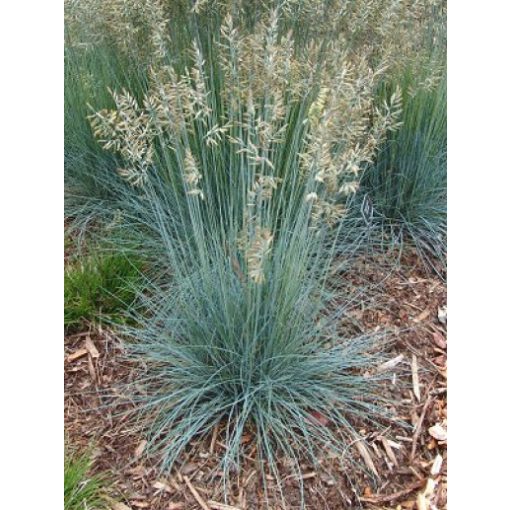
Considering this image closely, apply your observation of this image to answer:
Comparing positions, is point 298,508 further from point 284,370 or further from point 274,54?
point 274,54

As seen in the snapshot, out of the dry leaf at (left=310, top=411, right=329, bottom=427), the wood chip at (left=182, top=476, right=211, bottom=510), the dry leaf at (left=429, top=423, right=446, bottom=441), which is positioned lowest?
the dry leaf at (left=429, top=423, right=446, bottom=441)

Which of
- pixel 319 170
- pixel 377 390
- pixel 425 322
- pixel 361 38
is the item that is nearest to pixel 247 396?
pixel 377 390

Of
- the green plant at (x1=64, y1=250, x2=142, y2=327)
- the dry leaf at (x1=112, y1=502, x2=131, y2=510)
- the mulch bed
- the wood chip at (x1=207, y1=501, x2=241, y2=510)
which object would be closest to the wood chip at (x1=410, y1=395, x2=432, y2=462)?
the mulch bed

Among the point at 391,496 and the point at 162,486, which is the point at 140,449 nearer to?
the point at 162,486

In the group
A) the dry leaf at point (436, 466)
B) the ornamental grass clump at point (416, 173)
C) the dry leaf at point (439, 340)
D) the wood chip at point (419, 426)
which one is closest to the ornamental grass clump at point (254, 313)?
the wood chip at point (419, 426)

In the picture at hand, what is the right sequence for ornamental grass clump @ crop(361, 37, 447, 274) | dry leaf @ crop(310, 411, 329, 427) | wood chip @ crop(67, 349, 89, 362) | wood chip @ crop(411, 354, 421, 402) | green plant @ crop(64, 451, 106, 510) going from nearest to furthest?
green plant @ crop(64, 451, 106, 510)
dry leaf @ crop(310, 411, 329, 427)
wood chip @ crop(411, 354, 421, 402)
wood chip @ crop(67, 349, 89, 362)
ornamental grass clump @ crop(361, 37, 447, 274)

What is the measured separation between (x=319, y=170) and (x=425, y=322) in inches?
45.3

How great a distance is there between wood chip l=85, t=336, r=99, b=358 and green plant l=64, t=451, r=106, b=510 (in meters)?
0.53

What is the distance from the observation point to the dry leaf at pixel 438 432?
2.38 metres

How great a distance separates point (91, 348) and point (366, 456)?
1.19 m

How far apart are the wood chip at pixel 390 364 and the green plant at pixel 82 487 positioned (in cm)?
110

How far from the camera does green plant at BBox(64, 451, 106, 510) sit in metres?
2.08

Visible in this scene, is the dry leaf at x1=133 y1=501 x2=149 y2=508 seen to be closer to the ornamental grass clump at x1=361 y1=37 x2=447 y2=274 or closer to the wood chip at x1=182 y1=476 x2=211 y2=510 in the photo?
the wood chip at x1=182 y1=476 x2=211 y2=510

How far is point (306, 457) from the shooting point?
7.32 feet
